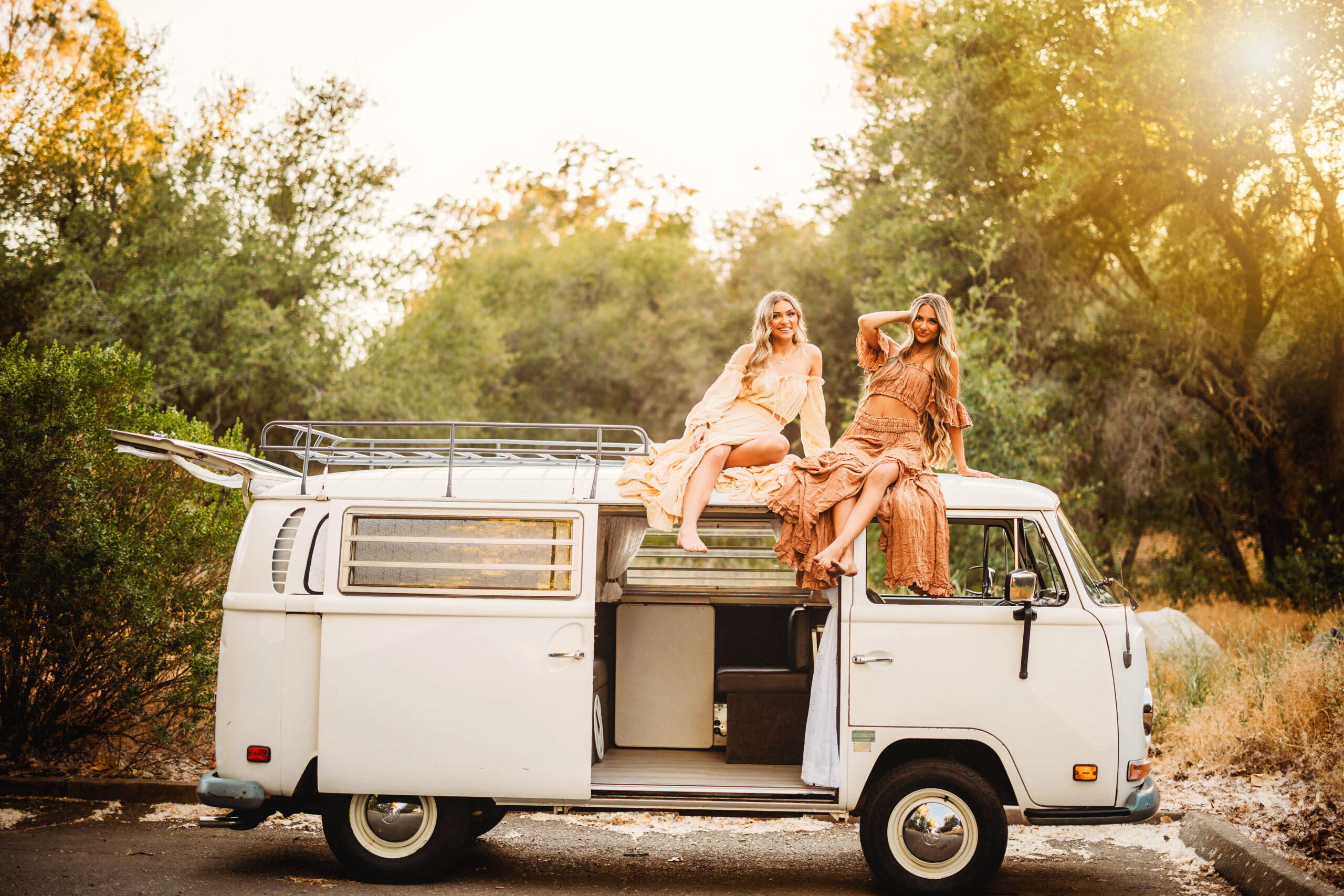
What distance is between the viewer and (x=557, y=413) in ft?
107

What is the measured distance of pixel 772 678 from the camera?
21.5ft

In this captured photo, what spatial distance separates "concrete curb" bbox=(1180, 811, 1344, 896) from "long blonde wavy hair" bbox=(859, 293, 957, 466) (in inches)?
111

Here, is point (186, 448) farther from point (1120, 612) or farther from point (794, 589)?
point (1120, 612)

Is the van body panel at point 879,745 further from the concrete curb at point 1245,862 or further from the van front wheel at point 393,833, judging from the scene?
the van front wheel at point 393,833

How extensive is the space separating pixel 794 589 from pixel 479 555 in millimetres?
2267

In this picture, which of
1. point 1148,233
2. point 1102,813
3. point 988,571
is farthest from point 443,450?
point 1148,233

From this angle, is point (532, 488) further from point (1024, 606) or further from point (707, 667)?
point (1024, 606)

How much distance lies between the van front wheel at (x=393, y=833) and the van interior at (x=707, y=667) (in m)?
0.86

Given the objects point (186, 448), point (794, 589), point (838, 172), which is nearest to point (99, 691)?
point (186, 448)

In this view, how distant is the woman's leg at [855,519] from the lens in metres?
5.60

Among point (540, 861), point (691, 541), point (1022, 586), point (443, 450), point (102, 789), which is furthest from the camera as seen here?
point (102, 789)

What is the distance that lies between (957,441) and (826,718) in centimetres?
180

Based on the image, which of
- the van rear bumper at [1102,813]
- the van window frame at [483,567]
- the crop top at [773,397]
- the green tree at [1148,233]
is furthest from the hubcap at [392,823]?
the green tree at [1148,233]

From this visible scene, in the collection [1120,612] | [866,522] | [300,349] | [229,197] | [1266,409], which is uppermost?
[229,197]
